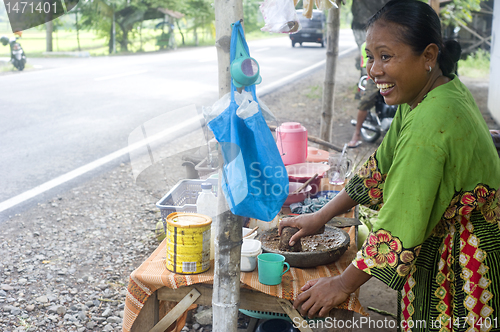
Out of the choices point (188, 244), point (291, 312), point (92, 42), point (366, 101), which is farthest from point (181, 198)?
point (92, 42)

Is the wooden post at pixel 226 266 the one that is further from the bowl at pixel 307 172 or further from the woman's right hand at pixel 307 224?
the bowl at pixel 307 172

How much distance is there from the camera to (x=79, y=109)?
26.9 feet

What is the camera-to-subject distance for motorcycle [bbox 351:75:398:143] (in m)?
6.50

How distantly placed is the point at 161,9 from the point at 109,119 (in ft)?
55.3

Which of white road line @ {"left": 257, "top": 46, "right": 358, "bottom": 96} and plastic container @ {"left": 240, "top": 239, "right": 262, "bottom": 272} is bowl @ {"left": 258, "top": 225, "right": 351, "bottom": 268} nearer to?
plastic container @ {"left": 240, "top": 239, "right": 262, "bottom": 272}

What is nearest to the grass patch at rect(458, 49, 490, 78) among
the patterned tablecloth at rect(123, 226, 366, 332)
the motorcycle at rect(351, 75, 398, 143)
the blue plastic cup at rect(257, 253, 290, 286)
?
the motorcycle at rect(351, 75, 398, 143)

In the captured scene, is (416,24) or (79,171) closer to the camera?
(416,24)

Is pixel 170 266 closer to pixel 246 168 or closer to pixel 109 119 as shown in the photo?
pixel 246 168

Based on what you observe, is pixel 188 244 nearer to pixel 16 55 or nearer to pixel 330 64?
pixel 330 64

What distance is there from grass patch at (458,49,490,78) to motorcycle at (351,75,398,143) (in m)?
9.15

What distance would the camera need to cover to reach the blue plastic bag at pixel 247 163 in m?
1.53

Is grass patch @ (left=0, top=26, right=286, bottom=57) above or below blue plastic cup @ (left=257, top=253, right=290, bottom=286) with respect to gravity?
above

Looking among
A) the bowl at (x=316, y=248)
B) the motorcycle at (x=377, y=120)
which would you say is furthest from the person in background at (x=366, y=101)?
the bowl at (x=316, y=248)

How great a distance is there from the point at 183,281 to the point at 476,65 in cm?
1668
